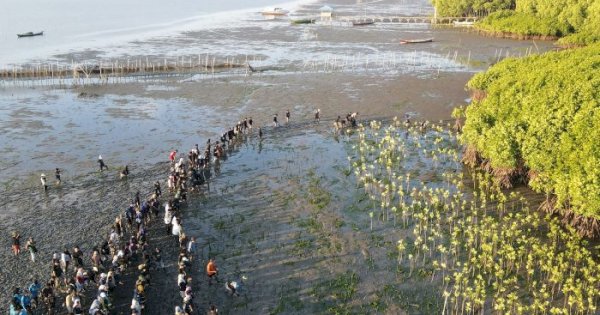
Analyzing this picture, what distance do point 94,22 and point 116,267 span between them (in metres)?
124

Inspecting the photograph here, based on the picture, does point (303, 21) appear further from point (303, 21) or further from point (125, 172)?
point (125, 172)

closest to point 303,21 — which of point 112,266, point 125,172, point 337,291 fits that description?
point 125,172

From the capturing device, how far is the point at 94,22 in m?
132

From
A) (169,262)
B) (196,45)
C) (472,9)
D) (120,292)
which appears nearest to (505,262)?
(169,262)

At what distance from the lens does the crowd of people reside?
22.2 metres

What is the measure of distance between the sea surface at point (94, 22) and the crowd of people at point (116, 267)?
62.2m

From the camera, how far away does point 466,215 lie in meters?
31.4

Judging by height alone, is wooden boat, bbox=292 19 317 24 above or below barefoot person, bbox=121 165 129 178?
above

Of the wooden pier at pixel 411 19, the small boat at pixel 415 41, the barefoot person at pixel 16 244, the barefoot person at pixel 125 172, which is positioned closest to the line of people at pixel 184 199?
the barefoot person at pixel 125 172

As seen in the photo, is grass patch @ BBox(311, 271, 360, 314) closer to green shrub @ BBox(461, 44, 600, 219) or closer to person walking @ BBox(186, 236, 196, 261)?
person walking @ BBox(186, 236, 196, 261)

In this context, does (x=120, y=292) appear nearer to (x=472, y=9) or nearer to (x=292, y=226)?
(x=292, y=226)

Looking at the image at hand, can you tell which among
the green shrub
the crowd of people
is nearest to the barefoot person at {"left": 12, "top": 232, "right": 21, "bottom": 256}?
the crowd of people

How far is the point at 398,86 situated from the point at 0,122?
44780 millimetres

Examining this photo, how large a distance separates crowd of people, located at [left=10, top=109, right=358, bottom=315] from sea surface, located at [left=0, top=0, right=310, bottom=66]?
6218 cm
